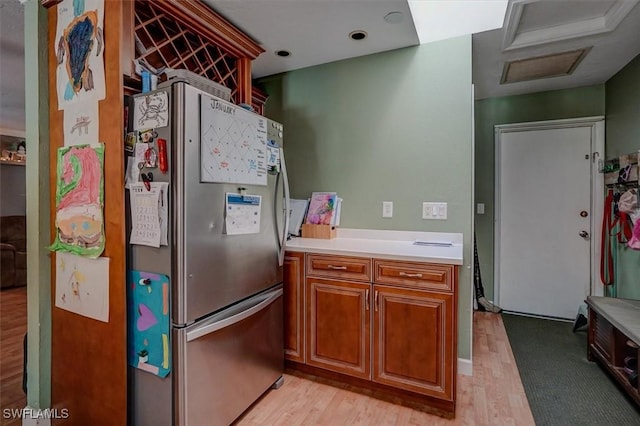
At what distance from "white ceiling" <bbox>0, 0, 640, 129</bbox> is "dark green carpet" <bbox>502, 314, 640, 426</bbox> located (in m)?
2.38

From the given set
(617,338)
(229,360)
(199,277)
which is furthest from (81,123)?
(617,338)

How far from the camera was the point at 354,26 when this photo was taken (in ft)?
6.76

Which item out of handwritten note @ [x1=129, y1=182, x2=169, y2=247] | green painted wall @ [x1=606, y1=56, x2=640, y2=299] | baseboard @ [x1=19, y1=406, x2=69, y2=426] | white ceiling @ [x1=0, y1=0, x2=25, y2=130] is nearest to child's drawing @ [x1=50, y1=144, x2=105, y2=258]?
handwritten note @ [x1=129, y1=182, x2=169, y2=247]

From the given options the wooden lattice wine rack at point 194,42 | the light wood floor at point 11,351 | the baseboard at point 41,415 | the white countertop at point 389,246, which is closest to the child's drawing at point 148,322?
the baseboard at point 41,415

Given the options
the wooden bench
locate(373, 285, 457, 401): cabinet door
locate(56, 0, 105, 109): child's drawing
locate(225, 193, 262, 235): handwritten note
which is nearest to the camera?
locate(56, 0, 105, 109): child's drawing

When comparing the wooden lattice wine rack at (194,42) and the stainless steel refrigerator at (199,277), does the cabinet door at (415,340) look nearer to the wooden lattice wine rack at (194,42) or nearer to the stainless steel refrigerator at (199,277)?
the stainless steel refrigerator at (199,277)

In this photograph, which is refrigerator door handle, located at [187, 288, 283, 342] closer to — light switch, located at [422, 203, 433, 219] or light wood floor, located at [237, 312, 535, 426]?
light wood floor, located at [237, 312, 535, 426]

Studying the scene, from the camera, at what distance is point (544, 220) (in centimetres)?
331

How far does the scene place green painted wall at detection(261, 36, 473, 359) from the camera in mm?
2238

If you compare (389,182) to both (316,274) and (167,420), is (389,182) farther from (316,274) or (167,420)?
(167,420)

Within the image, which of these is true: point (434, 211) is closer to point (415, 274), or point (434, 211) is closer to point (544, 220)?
point (415, 274)

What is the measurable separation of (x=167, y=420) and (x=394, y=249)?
4.82 feet

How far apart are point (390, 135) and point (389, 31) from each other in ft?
2.33

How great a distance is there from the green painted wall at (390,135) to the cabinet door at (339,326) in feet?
2.36
